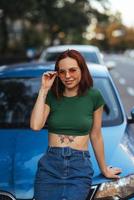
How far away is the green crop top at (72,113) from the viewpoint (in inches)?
132

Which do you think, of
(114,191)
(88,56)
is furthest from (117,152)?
(88,56)

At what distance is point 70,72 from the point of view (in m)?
3.41

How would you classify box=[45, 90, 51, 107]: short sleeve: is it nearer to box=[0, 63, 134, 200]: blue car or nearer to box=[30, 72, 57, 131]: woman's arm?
box=[30, 72, 57, 131]: woman's arm

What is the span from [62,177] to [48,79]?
59cm

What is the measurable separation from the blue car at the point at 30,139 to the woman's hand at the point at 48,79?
774 millimetres

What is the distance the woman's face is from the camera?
341 centimetres

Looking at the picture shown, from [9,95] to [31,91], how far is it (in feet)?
0.75

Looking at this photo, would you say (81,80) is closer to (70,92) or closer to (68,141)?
(70,92)

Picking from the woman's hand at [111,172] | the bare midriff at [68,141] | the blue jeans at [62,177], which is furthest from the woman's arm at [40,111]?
the woman's hand at [111,172]

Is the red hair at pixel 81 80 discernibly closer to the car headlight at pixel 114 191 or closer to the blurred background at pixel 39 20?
the car headlight at pixel 114 191

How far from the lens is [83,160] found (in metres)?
3.33

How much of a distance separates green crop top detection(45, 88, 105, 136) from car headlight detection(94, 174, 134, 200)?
20.6 inches

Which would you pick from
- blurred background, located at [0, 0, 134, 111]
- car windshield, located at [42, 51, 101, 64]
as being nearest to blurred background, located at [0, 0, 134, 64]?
blurred background, located at [0, 0, 134, 111]

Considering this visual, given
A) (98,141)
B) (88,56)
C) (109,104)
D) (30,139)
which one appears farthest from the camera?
(88,56)
